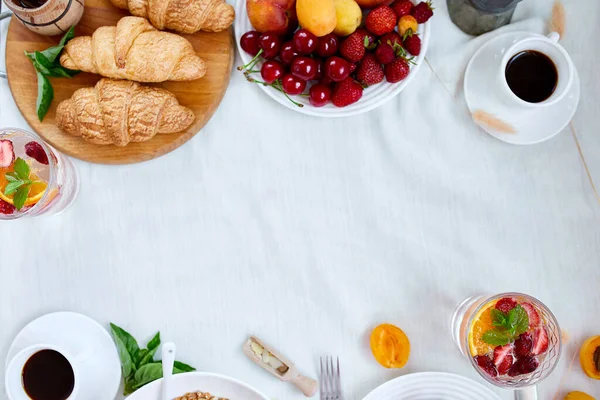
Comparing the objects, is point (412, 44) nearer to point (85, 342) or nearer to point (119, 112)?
point (119, 112)

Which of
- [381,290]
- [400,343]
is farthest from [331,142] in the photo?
[400,343]

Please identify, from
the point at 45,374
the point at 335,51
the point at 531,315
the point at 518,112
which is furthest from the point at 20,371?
the point at 518,112

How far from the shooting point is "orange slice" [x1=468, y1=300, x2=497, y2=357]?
1070mm

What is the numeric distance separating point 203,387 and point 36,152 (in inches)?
20.0

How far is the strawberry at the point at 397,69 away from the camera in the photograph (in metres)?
1.10

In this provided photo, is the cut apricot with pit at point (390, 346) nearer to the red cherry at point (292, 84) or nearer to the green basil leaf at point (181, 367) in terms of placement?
the green basil leaf at point (181, 367)

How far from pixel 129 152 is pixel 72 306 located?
311mm

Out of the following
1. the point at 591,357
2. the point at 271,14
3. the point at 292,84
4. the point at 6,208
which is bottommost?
the point at 591,357

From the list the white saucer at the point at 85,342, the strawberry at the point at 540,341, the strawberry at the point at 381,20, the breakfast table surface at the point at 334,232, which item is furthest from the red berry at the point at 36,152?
the strawberry at the point at 540,341

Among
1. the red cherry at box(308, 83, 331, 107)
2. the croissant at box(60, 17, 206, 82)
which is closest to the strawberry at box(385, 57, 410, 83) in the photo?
the red cherry at box(308, 83, 331, 107)

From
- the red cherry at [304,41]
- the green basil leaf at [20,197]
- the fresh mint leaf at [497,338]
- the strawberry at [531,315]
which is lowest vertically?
the fresh mint leaf at [497,338]

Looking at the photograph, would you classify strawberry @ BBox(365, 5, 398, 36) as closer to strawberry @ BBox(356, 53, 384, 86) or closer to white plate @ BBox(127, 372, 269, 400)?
strawberry @ BBox(356, 53, 384, 86)

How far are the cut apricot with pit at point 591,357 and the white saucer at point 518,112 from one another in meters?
0.39

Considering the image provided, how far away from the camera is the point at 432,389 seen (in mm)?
1112
